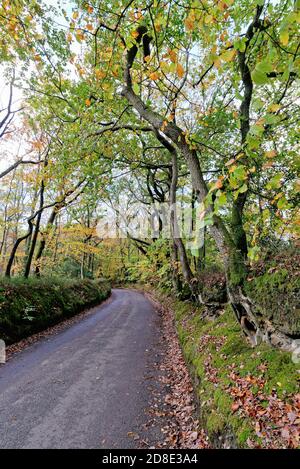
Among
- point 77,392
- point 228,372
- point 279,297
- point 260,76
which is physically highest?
point 260,76

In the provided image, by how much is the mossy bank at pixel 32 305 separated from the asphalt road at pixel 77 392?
79cm

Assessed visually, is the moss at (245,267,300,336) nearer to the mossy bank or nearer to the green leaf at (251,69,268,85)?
the green leaf at (251,69,268,85)

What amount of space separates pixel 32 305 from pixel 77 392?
16.9 feet

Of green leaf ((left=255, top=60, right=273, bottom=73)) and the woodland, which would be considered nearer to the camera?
green leaf ((left=255, top=60, right=273, bottom=73))

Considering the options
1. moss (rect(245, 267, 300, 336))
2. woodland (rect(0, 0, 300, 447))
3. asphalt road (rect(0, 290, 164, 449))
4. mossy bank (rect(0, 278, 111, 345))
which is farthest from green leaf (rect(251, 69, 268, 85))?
mossy bank (rect(0, 278, 111, 345))

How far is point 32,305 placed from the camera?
30.0 ft

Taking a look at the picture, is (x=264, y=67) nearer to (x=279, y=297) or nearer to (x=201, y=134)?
(x=279, y=297)

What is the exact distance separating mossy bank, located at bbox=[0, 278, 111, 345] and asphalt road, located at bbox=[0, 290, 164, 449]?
2.58 ft

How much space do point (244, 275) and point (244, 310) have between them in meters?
0.68

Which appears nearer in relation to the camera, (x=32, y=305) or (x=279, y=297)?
(x=279, y=297)

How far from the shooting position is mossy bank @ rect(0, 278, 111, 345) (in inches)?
306

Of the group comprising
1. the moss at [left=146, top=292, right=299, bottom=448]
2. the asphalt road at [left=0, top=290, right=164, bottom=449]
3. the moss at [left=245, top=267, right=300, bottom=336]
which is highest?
the moss at [left=245, top=267, right=300, bottom=336]

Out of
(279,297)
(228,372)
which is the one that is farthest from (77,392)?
(279,297)
